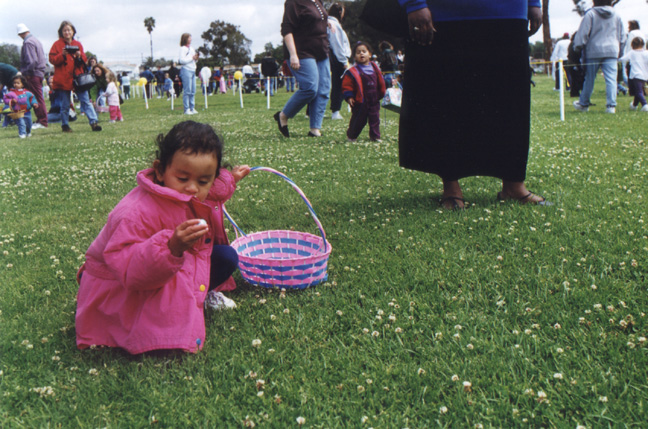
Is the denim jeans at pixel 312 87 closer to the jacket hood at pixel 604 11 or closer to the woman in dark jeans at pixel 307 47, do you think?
the woman in dark jeans at pixel 307 47

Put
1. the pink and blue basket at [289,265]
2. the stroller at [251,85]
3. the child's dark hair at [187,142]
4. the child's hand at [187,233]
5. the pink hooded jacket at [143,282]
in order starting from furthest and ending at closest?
the stroller at [251,85] → the pink and blue basket at [289,265] → the child's dark hair at [187,142] → the pink hooded jacket at [143,282] → the child's hand at [187,233]

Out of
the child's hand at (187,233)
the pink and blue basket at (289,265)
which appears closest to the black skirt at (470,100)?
the pink and blue basket at (289,265)

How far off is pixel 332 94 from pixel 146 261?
11.0 m

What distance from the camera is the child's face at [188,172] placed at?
7.73 feet

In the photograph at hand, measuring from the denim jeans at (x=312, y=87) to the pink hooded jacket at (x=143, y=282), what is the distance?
6.34m

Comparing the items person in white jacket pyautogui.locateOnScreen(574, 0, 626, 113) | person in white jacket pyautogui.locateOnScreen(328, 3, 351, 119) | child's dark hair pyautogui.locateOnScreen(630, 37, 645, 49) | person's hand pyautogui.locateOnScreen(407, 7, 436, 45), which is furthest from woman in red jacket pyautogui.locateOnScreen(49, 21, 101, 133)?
child's dark hair pyautogui.locateOnScreen(630, 37, 645, 49)

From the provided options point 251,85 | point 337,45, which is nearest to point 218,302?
point 337,45

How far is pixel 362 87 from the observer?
332 inches

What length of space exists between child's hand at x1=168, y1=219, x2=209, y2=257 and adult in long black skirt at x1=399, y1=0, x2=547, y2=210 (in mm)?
2643

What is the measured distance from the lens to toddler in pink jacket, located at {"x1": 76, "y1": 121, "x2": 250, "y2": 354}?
2223mm

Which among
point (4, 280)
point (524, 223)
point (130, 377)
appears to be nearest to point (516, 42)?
point (524, 223)

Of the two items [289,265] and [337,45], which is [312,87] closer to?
[337,45]

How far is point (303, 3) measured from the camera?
814cm

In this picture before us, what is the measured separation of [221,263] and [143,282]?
0.68 metres
